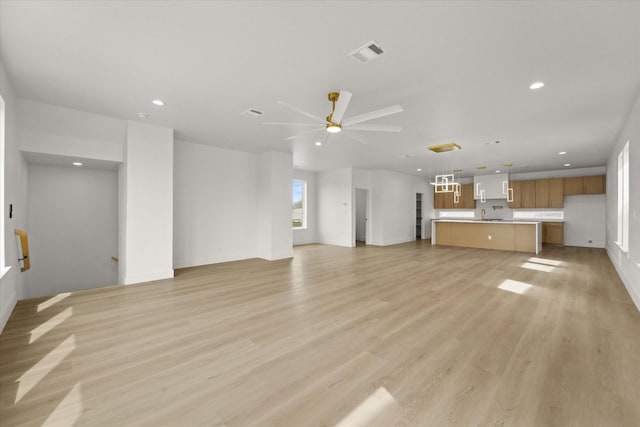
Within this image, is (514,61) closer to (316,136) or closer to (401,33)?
(401,33)

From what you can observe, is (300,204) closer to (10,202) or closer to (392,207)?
(392,207)

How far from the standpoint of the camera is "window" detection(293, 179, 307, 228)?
10.1 metres

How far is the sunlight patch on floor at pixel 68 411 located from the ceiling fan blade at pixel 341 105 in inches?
127

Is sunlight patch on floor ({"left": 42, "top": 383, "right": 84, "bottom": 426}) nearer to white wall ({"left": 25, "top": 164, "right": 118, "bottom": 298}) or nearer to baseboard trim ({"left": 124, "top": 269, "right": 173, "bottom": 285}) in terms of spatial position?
baseboard trim ({"left": 124, "top": 269, "right": 173, "bottom": 285})

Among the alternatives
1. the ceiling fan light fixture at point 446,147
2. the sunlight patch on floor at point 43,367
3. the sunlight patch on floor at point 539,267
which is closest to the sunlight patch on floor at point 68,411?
the sunlight patch on floor at point 43,367

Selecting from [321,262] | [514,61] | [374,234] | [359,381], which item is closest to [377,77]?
[514,61]

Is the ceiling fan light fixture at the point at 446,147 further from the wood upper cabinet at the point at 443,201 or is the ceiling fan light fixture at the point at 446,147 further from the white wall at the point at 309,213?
the wood upper cabinet at the point at 443,201

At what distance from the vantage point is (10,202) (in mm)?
3156

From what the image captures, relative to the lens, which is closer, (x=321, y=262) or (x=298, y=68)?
(x=298, y=68)

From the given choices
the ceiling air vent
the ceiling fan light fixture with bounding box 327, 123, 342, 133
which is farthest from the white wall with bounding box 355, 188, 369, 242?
the ceiling fan light fixture with bounding box 327, 123, 342, 133

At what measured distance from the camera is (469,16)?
212 cm

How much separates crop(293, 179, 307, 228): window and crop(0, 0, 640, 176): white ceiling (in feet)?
17.2

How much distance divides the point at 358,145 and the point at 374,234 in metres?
4.51

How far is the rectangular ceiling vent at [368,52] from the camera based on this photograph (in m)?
2.46
